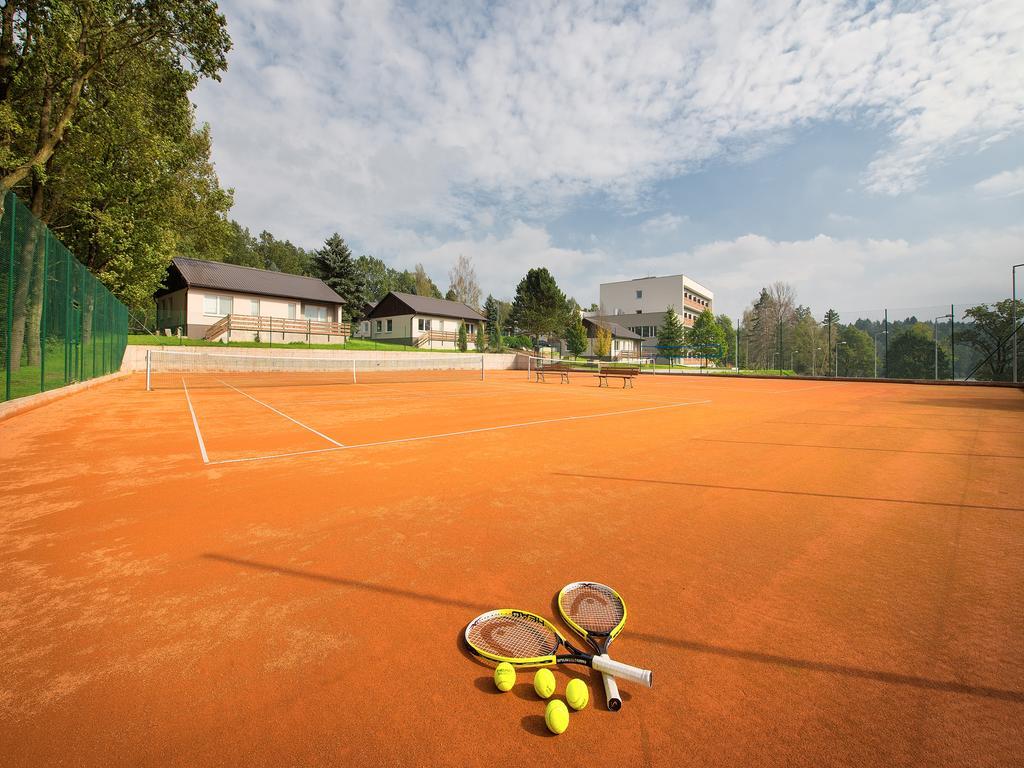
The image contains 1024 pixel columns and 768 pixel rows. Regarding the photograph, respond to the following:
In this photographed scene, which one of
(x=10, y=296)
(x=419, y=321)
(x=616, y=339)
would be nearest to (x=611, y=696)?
(x=10, y=296)

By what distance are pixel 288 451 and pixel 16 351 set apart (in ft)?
25.5

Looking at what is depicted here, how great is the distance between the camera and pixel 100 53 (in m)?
14.8

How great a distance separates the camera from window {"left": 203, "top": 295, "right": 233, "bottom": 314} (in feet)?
111

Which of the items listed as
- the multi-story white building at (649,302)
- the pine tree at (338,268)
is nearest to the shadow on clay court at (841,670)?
the pine tree at (338,268)

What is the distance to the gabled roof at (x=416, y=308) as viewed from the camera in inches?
1900

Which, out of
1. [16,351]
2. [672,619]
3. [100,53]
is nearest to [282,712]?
[672,619]

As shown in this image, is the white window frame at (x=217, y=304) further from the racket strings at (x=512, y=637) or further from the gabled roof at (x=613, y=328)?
the gabled roof at (x=613, y=328)

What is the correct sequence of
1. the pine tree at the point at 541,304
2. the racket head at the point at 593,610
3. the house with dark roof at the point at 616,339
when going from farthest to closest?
the house with dark roof at the point at 616,339 → the pine tree at the point at 541,304 → the racket head at the point at 593,610

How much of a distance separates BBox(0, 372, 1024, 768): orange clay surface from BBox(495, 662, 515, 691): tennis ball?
2.2 inches

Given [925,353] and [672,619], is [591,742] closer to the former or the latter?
[672,619]

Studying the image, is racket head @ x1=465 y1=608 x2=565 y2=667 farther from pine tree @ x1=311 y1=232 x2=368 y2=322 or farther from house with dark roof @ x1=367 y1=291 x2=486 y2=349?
pine tree @ x1=311 y1=232 x2=368 y2=322

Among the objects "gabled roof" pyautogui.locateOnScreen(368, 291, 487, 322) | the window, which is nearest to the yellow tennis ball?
the window

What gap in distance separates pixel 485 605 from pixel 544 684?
73 centimetres

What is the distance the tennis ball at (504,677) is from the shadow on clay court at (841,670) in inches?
29.8
